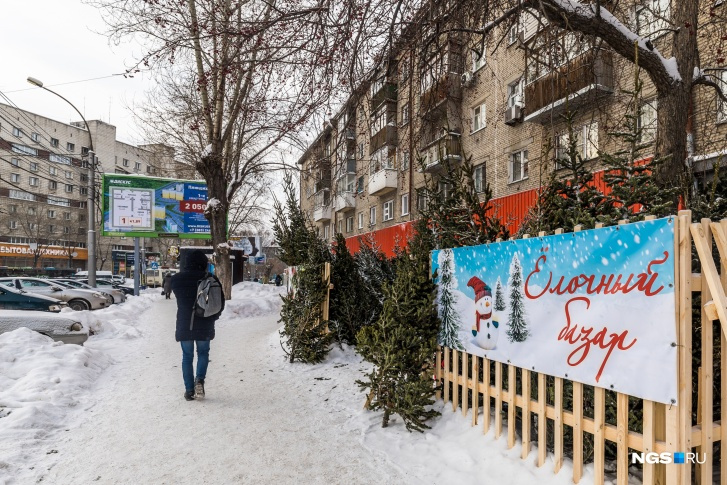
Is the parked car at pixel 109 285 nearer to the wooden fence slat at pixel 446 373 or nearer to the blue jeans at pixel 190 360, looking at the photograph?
the blue jeans at pixel 190 360

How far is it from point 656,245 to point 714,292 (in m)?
0.34

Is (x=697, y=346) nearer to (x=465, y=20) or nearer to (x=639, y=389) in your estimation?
(x=639, y=389)

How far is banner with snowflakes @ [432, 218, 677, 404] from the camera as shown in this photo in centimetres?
230

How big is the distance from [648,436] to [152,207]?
21.9 metres

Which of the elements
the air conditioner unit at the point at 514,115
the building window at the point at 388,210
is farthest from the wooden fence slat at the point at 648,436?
the building window at the point at 388,210

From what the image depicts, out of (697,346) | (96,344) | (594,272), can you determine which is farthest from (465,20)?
(96,344)

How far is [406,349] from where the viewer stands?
405cm

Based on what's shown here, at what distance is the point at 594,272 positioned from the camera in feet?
8.86

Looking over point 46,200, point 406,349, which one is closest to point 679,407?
point 406,349

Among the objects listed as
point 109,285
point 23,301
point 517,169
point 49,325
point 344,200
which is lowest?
point 109,285

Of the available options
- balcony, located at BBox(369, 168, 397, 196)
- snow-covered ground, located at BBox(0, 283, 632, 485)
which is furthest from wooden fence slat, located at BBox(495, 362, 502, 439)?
balcony, located at BBox(369, 168, 397, 196)

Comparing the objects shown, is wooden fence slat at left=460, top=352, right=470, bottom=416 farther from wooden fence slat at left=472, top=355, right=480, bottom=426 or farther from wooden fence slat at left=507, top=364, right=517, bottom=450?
wooden fence slat at left=507, top=364, right=517, bottom=450

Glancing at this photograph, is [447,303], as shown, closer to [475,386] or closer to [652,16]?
[475,386]

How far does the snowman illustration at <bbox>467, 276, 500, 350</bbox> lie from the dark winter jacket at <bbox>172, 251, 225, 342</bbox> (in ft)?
9.55
